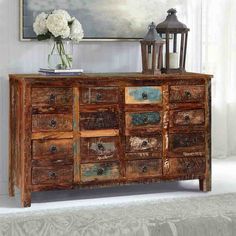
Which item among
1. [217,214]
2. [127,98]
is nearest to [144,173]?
[127,98]

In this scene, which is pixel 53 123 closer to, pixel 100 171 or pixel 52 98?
pixel 52 98

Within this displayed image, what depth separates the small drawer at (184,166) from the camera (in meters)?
4.20

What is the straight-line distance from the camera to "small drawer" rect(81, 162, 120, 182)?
3.98 m

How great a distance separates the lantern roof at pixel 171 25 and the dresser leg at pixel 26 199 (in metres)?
1.52

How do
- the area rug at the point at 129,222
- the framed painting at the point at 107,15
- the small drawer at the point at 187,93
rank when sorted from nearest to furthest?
the area rug at the point at 129,222 < the small drawer at the point at 187,93 < the framed painting at the point at 107,15

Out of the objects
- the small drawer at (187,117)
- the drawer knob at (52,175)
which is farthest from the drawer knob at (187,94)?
the drawer knob at (52,175)

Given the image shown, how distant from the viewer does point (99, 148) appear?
3996 millimetres

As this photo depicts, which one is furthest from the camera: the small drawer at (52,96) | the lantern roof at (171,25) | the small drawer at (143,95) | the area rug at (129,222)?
the lantern roof at (171,25)

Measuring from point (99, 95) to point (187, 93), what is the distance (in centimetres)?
64

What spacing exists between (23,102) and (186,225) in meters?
2.81

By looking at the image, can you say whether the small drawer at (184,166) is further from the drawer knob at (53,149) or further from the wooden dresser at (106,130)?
the drawer knob at (53,149)

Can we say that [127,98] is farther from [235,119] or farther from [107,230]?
[107,230]

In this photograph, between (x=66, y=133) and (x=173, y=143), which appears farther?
(x=173, y=143)

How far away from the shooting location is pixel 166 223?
1.07 metres
